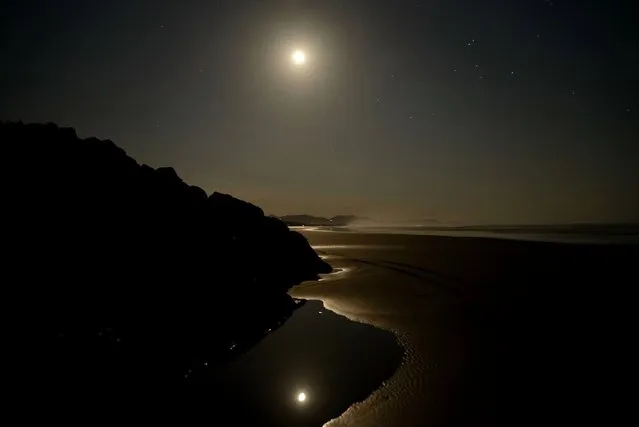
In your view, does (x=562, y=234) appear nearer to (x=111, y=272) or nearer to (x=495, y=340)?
(x=495, y=340)

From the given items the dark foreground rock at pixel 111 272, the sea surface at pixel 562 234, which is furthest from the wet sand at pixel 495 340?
the sea surface at pixel 562 234

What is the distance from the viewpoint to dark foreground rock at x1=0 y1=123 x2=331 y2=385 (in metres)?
6.86

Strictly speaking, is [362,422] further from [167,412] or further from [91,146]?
[91,146]

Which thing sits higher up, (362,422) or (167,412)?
(167,412)

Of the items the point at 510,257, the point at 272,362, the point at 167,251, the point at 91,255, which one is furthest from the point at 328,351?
the point at 510,257

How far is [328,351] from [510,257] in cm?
2541

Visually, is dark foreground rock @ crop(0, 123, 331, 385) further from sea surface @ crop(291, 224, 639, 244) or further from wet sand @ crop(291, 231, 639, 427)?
sea surface @ crop(291, 224, 639, 244)

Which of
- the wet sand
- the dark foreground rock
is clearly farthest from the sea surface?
the dark foreground rock

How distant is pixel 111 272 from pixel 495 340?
11.6m

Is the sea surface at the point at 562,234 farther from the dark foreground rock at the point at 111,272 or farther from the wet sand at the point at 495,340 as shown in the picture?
the dark foreground rock at the point at 111,272

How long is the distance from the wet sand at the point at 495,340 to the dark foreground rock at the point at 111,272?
4.50m

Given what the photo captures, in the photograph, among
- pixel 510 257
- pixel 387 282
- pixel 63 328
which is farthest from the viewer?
pixel 510 257

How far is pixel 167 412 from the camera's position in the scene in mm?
5930

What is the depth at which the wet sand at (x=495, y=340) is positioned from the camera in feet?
20.9
